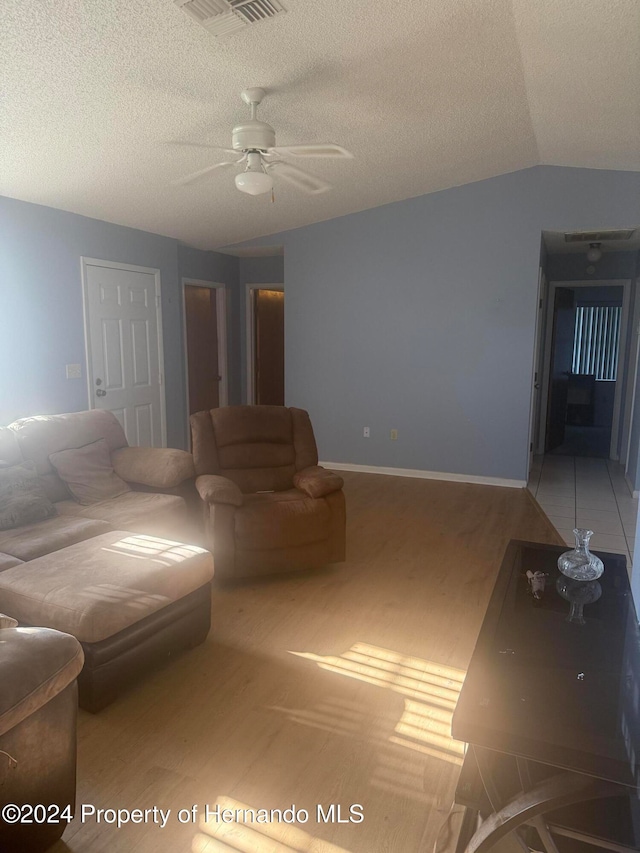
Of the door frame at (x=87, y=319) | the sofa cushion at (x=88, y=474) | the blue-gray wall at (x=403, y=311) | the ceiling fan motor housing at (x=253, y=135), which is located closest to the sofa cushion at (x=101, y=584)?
the sofa cushion at (x=88, y=474)

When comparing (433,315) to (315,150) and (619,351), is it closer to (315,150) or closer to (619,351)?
(619,351)

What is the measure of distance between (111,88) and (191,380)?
4.08 meters

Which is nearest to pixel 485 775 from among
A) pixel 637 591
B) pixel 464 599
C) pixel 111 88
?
pixel 637 591

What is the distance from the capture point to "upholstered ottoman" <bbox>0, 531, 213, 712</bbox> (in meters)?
2.17

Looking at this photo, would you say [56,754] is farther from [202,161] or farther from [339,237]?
[339,237]

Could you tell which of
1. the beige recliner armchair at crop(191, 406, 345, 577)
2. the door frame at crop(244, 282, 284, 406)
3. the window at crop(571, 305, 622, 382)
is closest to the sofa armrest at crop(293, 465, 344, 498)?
the beige recliner armchair at crop(191, 406, 345, 577)

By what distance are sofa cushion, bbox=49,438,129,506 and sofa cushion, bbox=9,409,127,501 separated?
46 mm

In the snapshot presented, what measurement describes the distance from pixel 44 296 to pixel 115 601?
3122mm

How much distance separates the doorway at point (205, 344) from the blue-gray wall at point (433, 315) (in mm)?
975

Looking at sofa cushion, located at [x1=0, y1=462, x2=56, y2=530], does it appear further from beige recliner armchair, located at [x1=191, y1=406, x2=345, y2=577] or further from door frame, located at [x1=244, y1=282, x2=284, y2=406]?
door frame, located at [x1=244, y1=282, x2=284, y2=406]

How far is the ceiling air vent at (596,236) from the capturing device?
5255mm

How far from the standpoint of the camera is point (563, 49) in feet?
9.98

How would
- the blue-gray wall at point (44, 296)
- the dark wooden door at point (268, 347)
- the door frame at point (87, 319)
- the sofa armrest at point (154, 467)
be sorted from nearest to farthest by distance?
the sofa armrest at point (154, 467)
the blue-gray wall at point (44, 296)
the door frame at point (87, 319)
the dark wooden door at point (268, 347)

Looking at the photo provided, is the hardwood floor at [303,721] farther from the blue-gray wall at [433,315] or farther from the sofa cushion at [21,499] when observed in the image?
the blue-gray wall at [433,315]
